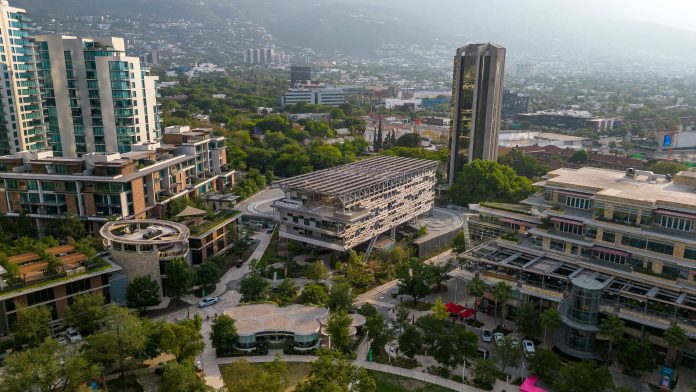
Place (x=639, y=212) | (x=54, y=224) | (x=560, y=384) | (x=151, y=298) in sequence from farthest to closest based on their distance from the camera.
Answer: (x=54, y=224)
(x=151, y=298)
(x=639, y=212)
(x=560, y=384)

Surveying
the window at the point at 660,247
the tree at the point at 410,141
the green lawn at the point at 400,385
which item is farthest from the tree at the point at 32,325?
the tree at the point at 410,141

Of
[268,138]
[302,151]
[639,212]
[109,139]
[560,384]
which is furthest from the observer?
[268,138]

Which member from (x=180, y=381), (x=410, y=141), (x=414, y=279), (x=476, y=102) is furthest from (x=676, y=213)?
(x=410, y=141)

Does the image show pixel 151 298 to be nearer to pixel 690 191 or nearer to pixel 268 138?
pixel 690 191

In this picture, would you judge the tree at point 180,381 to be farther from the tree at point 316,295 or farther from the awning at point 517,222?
the awning at point 517,222

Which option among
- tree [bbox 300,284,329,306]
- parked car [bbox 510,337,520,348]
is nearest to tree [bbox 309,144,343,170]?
tree [bbox 300,284,329,306]

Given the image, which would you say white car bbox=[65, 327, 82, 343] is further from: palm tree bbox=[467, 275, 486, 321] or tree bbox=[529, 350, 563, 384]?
tree bbox=[529, 350, 563, 384]

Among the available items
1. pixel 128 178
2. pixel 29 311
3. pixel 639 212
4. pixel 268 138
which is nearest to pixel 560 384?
pixel 639 212

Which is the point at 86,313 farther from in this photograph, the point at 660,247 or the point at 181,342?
the point at 660,247
